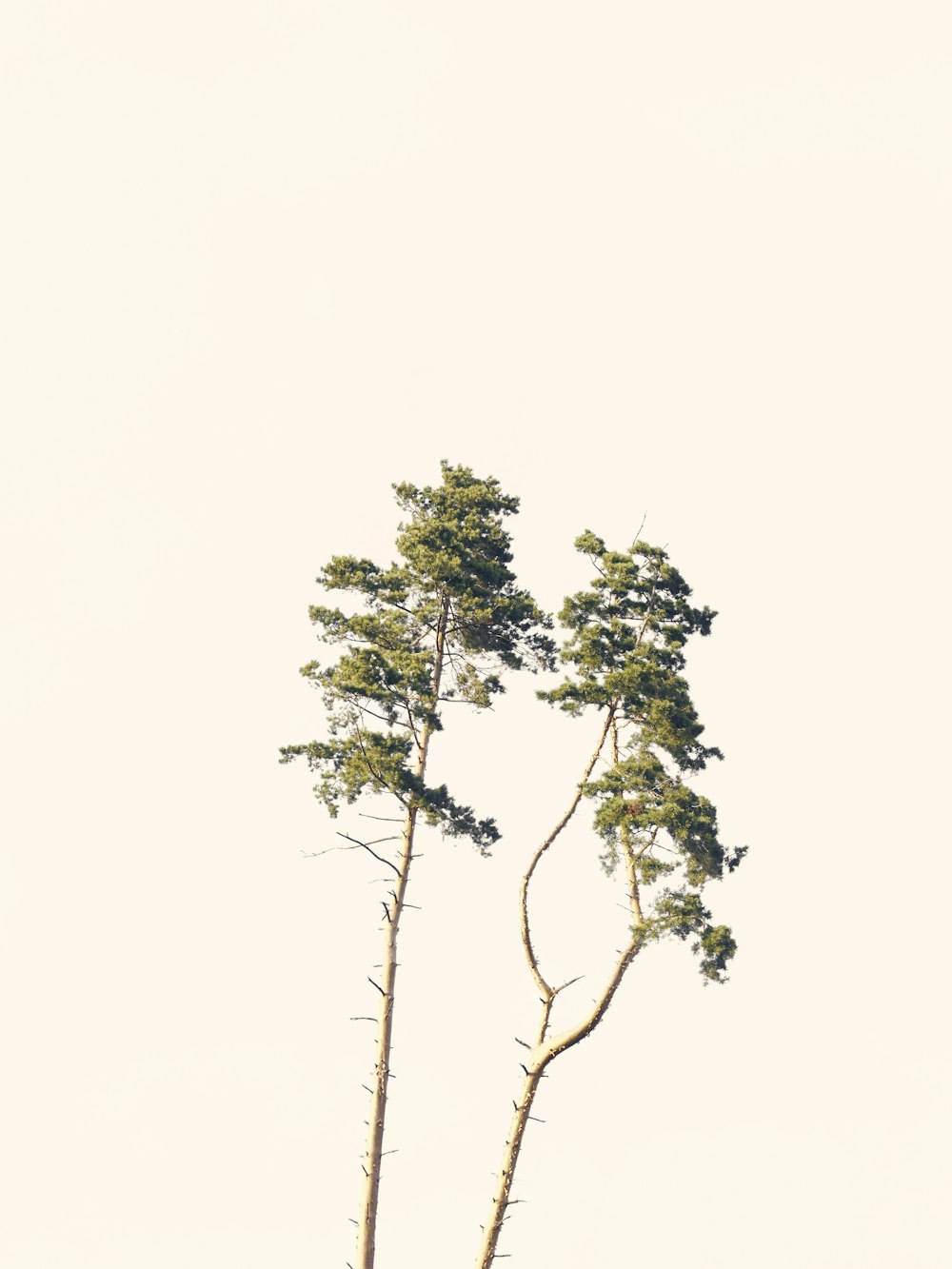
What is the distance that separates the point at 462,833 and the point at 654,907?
480 cm

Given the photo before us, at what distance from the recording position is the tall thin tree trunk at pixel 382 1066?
2705 cm

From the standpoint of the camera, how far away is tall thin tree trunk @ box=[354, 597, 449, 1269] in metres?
27.0

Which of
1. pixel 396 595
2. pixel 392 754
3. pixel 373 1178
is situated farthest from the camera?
pixel 396 595

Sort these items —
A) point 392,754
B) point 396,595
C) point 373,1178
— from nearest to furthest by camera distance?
1. point 373,1178
2. point 392,754
3. point 396,595

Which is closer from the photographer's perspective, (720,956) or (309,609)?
(720,956)

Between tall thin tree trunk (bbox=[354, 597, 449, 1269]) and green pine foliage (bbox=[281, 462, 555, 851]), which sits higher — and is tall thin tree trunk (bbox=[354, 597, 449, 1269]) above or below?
below

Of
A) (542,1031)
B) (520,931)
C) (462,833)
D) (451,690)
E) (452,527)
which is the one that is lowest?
(542,1031)

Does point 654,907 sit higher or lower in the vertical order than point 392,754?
lower

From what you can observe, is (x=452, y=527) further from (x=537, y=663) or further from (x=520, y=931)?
(x=520, y=931)

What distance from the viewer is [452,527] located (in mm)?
30719

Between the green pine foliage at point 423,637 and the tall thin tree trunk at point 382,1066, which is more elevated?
the green pine foliage at point 423,637

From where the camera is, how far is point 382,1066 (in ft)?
90.3

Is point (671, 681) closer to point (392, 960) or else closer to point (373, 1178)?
point (392, 960)

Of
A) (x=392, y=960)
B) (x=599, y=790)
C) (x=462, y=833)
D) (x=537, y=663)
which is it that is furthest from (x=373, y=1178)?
(x=537, y=663)
